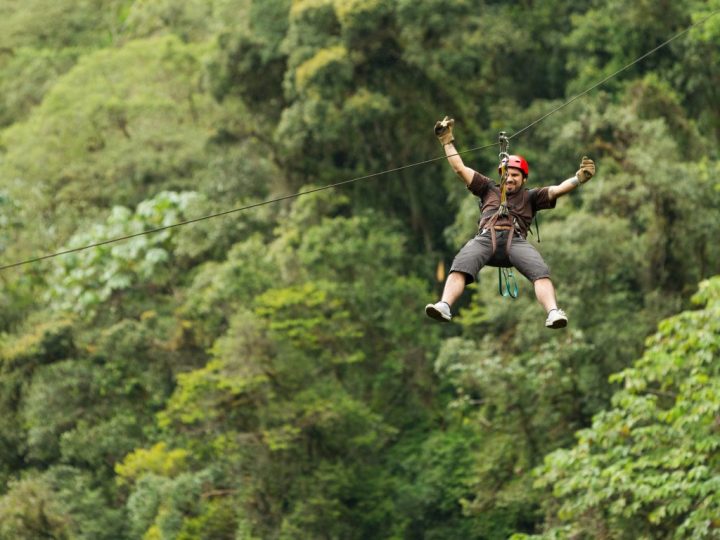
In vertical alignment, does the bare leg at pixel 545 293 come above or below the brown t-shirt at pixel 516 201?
below

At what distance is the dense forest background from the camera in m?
19.1

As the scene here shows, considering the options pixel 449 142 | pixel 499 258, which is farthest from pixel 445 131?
pixel 499 258

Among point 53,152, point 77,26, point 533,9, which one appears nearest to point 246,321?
point 533,9

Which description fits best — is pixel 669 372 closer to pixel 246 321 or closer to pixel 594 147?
pixel 594 147

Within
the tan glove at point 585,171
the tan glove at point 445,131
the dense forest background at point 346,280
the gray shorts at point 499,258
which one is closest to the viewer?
the gray shorts at point 499,258

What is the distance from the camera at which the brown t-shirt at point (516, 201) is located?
7.66m

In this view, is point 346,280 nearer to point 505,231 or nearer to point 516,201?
point 516,201

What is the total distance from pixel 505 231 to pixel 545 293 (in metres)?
0.52

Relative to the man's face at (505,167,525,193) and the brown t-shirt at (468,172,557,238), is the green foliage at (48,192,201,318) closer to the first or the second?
the brown t-shirt at (468,172,557,238)

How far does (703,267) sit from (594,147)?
2.80 m

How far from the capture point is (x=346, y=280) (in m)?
23.5

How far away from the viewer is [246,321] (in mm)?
20766

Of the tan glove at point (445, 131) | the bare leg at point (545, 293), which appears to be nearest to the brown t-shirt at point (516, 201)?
the tan glove at point (445, 131)

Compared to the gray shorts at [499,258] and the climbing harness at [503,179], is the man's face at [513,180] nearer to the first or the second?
the climbing harness at [503,179]
